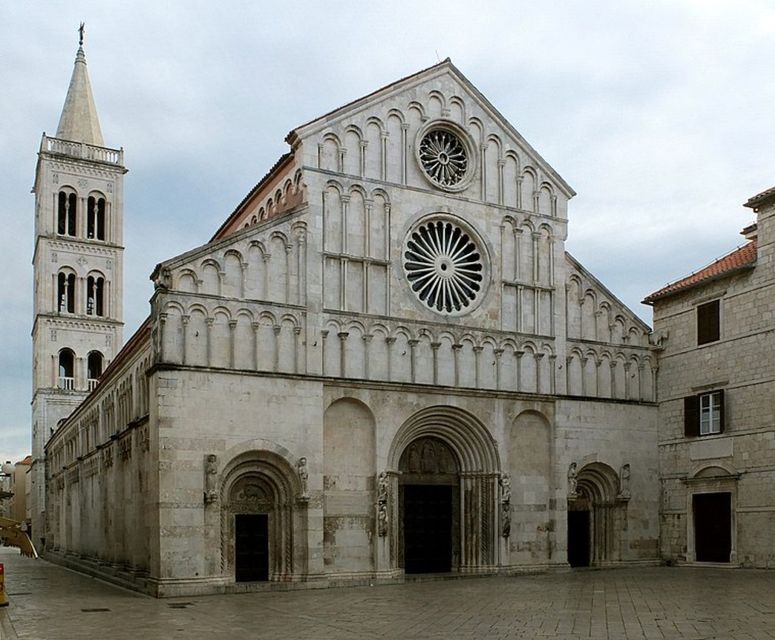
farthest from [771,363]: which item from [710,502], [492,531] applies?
[492,531]

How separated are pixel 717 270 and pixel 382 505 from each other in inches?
571

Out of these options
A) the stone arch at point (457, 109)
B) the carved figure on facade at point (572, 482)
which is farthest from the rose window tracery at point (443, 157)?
the carved figure on facade at point (572, 482)

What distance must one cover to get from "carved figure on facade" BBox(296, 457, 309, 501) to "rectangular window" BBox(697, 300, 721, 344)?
14.9 metres

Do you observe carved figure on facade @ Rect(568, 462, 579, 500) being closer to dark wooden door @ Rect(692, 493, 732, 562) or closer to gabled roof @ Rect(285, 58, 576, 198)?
dark wooden door @ Rect(692, 493, 732, 562)

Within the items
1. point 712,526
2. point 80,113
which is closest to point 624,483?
point 712,526

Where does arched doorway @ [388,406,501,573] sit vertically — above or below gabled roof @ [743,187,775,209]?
below

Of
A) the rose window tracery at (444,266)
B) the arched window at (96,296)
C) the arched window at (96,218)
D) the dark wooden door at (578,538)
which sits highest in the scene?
the arched window at (96,218)

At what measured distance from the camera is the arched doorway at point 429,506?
31.7m

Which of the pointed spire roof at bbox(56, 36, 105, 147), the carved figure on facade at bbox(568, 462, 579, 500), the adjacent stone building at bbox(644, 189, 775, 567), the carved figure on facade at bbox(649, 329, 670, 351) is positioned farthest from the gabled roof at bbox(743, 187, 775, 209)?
the pointed spire roof at bbox(56, 36, 105, 147)

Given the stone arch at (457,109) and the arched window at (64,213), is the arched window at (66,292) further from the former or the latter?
the stone arch at (457,109)

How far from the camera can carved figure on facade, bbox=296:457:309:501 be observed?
93.8 feet

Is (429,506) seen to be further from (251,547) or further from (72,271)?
(72,271)

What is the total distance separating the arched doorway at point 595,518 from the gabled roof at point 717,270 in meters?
6.71

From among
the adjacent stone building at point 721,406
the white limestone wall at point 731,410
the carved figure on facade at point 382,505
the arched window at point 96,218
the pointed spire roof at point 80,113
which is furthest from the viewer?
the pointed spire roof at point 80,113
